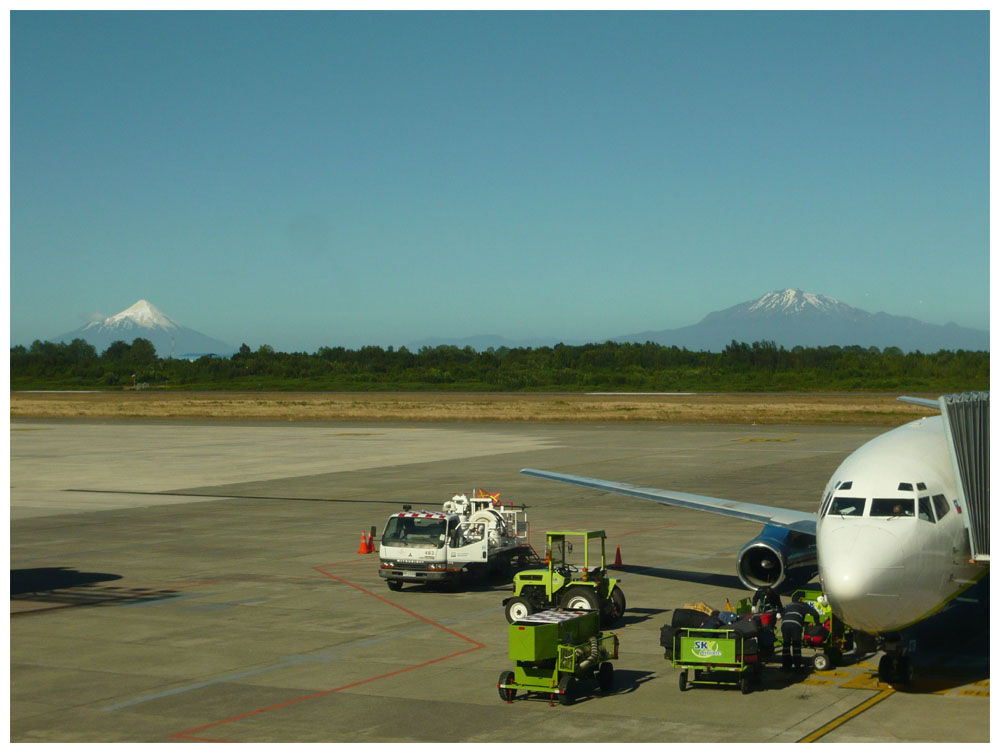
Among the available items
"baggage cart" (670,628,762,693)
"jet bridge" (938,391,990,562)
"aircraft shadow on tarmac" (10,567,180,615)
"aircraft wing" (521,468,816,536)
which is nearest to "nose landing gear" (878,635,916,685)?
"jet bridge" (938,391,990,562)

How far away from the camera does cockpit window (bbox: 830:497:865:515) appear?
19600 mm

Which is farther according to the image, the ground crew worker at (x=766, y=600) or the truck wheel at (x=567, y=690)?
the ground crew worker at (x=766, y=600)

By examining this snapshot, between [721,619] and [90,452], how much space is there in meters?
61.8

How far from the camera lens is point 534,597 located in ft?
82.1

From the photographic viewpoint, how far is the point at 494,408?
127500mm

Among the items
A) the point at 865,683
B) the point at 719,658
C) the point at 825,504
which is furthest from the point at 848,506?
the point at 719,658

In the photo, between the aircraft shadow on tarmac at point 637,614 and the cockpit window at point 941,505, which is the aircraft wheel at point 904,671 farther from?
the aircraft shadow on tarmac at point 637,614

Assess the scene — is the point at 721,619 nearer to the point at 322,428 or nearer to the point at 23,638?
the point at 23,638

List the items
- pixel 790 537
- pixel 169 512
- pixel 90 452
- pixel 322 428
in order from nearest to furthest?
pixel 790 537
pixel 169 512
pixel 90 452
pixel 322 428

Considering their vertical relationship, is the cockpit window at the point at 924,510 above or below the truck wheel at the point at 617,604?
above

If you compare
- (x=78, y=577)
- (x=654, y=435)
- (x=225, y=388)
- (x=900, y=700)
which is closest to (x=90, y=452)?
(x=654, y=435)

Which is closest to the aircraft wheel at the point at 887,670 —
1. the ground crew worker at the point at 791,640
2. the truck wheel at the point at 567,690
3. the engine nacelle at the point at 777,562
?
the ground crew worker at the point at 791,640

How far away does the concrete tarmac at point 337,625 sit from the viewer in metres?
18.0

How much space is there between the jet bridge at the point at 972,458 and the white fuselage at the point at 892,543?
0.66 ft
